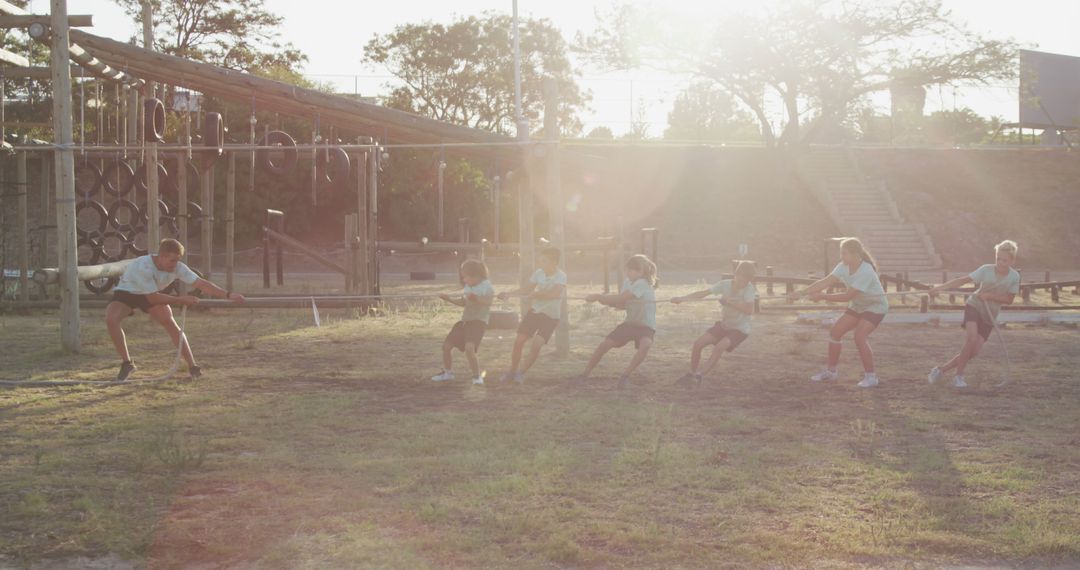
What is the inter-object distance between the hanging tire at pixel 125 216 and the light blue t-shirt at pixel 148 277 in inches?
359

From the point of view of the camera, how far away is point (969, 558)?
536cm

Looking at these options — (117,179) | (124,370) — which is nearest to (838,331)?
(124,370)

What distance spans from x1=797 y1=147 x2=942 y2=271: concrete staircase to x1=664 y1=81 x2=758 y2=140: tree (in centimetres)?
1283

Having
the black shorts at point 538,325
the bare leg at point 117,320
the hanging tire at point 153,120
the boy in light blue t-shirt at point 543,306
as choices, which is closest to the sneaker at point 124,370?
the bare leg at point 117,320

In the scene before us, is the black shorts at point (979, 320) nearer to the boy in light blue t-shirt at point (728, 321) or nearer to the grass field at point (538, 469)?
the grass field at point (538, 469)

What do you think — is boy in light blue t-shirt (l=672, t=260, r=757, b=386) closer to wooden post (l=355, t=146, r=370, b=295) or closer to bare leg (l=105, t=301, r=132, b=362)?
bare leg (l=105, t=301, r=132, b=362)

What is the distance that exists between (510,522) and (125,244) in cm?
1561

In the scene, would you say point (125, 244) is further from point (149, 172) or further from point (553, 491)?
point (553, 491)

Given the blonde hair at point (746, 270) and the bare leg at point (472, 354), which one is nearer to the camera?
the blonde hair at point (746, 270)

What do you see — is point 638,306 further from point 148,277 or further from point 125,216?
point 125,216

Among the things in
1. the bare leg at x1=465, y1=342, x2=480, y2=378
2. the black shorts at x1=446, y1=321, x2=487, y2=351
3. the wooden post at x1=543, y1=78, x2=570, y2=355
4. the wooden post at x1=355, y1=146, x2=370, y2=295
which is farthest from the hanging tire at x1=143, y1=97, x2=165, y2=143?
the bare leg at x1=465, y1=342, x2=480, y2=378

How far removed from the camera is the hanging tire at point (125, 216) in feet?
64.8

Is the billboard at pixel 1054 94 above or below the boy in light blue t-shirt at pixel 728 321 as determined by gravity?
above

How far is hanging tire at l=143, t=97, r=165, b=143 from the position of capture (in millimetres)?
15133
